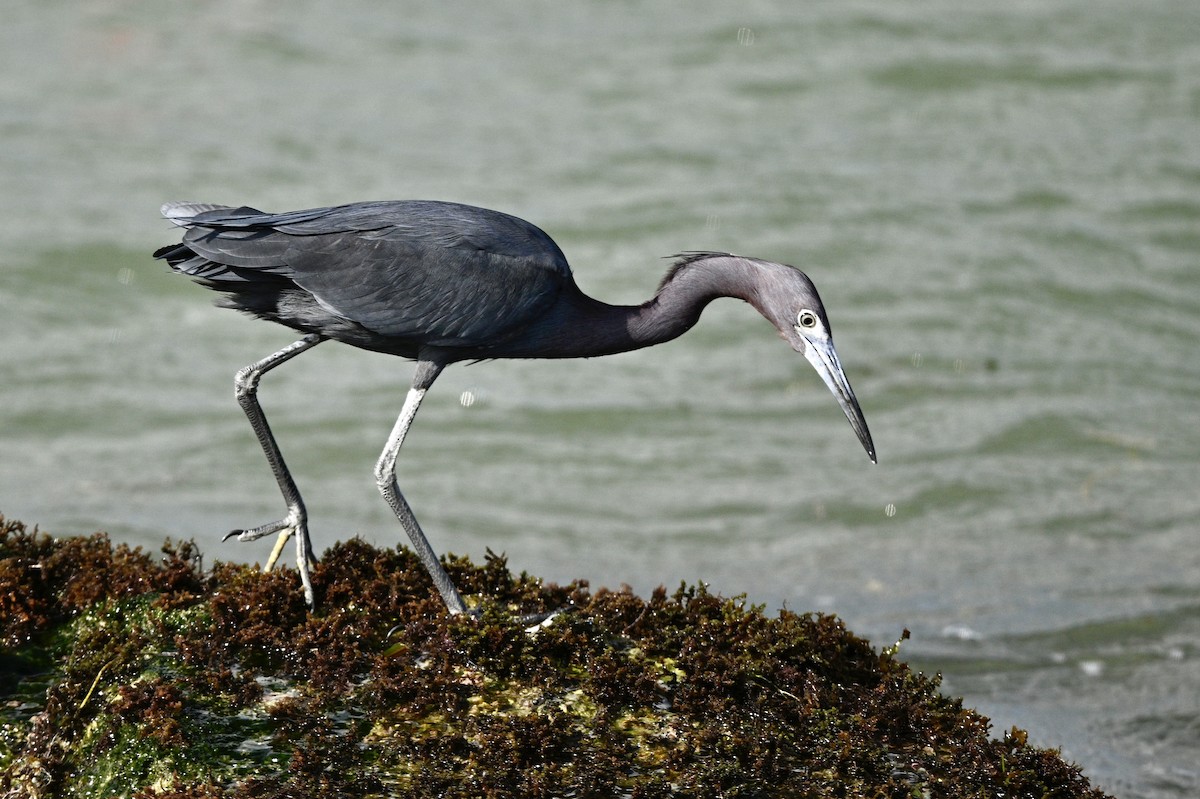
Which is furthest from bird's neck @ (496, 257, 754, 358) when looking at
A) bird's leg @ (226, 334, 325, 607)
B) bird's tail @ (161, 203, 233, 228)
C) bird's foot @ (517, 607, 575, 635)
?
bird's tail @ (161, 203, 233, 228)

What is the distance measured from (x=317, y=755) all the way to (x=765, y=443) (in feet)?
23.2

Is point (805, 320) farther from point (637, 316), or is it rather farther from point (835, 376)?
point (637, 316)

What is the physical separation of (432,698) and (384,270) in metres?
1.70

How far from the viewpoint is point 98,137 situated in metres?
14.9

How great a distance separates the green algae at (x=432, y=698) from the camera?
4402 millimetres

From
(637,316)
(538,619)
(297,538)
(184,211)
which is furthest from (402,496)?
(184,211)

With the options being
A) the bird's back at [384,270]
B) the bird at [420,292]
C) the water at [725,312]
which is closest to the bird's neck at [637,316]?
the bird at [420,292]

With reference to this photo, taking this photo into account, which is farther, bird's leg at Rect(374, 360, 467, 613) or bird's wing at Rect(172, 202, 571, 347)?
bird's wing at Rect(172, 202, 571, 347)

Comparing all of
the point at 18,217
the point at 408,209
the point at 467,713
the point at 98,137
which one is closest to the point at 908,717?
the point at 467,713

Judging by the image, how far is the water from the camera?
9125 mm

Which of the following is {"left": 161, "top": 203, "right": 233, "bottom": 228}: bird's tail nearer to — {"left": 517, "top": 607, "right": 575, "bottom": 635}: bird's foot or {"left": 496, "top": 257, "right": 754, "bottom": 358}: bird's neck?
{"left": 496, "top": 257, "right": 754, "bottom": 358}: bird's neck

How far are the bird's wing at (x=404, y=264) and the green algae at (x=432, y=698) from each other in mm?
951

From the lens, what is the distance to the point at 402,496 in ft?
17.2

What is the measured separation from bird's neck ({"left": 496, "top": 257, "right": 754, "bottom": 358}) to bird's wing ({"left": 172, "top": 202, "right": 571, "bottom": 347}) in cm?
13
